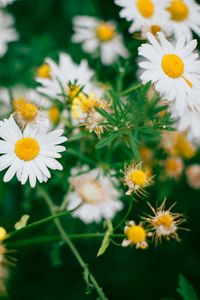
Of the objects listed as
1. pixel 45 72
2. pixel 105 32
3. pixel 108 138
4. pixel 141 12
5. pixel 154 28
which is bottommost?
pixel 108 138

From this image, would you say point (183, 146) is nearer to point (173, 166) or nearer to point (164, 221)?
point (173, 166)

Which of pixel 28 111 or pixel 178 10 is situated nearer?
pixel 28 111

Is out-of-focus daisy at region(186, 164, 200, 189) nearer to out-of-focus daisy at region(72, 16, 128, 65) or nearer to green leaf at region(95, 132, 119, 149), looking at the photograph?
out-of-focus daisy at region(72, 16, 128, 65)

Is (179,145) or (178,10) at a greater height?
(178,10)

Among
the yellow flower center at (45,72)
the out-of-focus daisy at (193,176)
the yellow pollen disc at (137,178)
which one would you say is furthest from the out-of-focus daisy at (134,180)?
the out-of-focus daisy at (193,176)

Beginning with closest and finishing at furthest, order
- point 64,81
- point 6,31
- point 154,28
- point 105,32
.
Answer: point 154,28 → point 64,81 → point 6,31 → point 105,32

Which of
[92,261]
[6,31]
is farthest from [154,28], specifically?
[92,261]

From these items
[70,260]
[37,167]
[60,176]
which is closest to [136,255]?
[70,260]

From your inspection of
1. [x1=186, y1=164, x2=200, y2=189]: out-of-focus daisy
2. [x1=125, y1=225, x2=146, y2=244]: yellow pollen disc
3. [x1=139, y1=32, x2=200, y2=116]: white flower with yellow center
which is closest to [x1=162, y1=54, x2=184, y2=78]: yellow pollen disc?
[x1=139, y1=32, x2=200, y2=116]: white flower with yellow center
